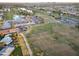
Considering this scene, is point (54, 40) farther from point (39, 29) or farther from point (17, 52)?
point (17, 52)

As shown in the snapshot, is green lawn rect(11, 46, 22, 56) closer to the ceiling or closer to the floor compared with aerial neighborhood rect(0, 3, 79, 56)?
closer to the floor

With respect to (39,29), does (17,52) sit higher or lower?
lower

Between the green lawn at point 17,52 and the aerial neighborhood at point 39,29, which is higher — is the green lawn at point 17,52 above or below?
below

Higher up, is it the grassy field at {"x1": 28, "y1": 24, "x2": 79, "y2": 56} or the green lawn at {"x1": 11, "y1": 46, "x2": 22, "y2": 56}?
the grassy field at {"x1": 28, "y1": 24, "x2": 79, "y2": 56}

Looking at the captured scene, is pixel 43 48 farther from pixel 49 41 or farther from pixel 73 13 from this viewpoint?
pixel 73 13

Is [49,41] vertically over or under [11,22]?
under

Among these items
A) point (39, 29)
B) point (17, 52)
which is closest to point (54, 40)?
point (39, 29)

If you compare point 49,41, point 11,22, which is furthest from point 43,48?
point 11,22

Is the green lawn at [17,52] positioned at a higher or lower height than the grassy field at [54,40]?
lower
